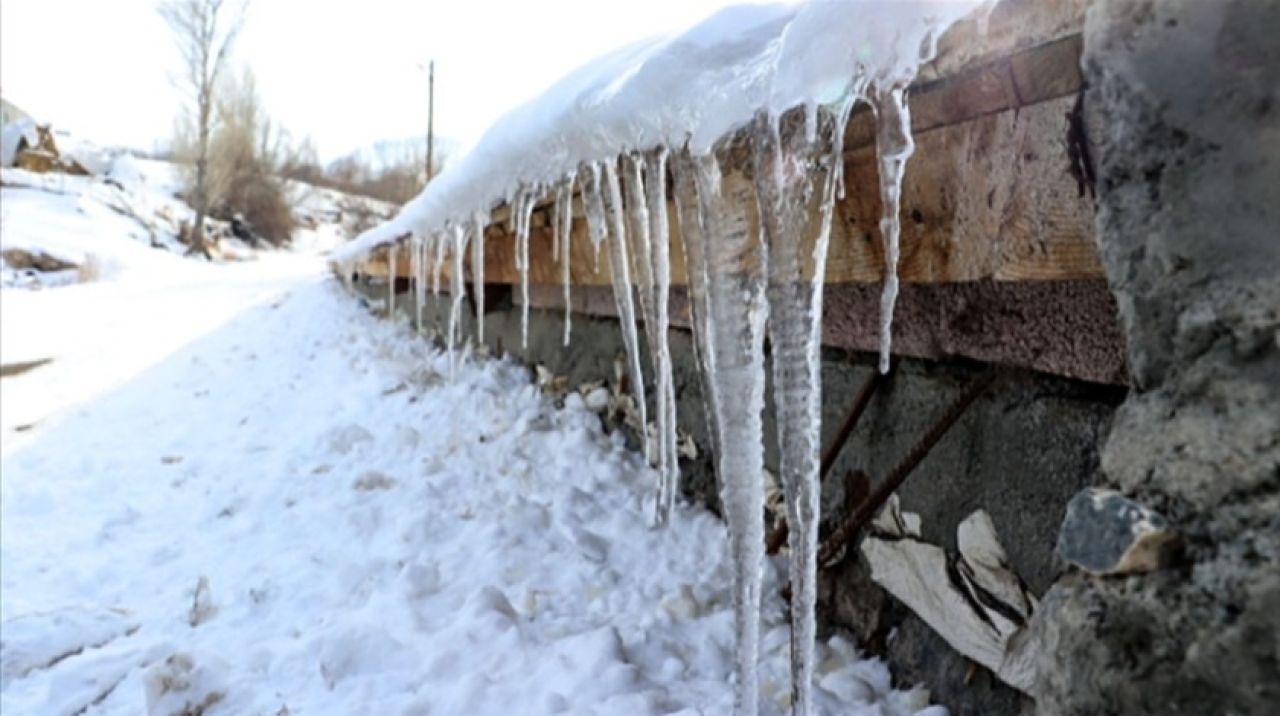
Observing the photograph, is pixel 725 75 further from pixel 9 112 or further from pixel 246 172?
pixel 9 112

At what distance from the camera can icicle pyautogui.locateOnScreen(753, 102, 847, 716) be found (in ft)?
3.03

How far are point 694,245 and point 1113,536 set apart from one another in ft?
2.48

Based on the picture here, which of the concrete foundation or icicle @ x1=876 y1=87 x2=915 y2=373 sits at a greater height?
icicle @ x1=876 y1=87 x2=915 y2=373

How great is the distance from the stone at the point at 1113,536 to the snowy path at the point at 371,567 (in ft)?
2.47

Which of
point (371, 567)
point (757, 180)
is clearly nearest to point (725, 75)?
point (757, 180)

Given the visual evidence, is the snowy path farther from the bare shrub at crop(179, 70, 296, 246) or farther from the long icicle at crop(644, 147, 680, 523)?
the bare shrub at crop(179, 70, 296, 246)

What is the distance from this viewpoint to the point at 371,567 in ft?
6.29

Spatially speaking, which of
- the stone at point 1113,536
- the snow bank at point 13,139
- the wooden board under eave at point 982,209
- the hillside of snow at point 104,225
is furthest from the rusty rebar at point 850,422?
the snow bank at point 13,139

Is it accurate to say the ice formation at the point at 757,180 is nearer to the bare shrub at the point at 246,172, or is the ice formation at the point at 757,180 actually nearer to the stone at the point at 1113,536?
the stone at the point at 1113,536

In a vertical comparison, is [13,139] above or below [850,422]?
above

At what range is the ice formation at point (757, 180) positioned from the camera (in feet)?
2.60

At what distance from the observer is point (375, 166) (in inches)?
1189

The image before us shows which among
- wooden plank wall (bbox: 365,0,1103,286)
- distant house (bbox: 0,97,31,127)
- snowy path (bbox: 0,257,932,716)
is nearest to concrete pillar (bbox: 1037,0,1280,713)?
wooden plank wall (bbox: 365,0,1103,286)

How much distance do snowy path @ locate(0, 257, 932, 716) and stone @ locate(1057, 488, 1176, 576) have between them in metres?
0.75
